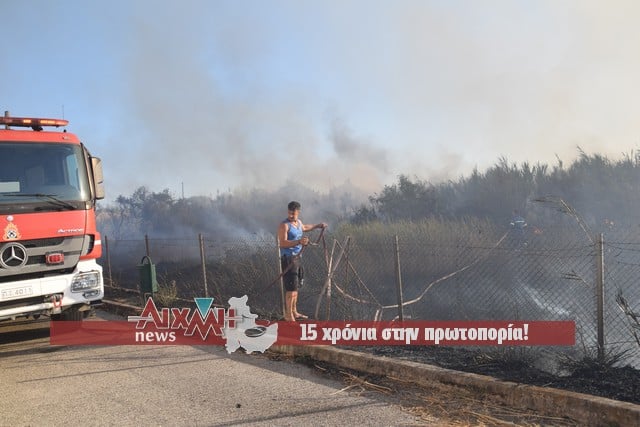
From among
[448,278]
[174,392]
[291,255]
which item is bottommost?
[174,392]

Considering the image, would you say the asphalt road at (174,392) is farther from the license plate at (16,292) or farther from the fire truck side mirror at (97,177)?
the fire truck side mirror at (97,177)

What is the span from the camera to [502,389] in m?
4.09

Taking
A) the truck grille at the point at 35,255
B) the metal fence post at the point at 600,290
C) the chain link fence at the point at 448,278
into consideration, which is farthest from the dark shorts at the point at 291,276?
the metal fence post at the point at 600,290

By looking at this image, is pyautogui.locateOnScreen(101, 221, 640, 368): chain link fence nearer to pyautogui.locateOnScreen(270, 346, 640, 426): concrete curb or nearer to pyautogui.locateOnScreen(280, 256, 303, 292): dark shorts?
pyautogui.locateOnScreen(280, 256, 303, 292): dark shorts

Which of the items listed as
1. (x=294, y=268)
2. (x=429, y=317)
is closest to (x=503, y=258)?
(x=429, y=317)

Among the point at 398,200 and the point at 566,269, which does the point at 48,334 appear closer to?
the point at 566,269

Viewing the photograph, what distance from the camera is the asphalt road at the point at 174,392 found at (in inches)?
156

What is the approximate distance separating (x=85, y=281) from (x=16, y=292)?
2.64 ft

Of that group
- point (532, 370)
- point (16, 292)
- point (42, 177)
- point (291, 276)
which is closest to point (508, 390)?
point (532, 370)

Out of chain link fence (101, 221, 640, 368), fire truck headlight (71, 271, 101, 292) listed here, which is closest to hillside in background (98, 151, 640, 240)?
chain link fence (101, 221, 640, 368)

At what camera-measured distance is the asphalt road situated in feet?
13.0

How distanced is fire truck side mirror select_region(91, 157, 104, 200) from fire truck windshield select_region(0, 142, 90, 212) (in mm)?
139

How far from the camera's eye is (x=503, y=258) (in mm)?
8516
